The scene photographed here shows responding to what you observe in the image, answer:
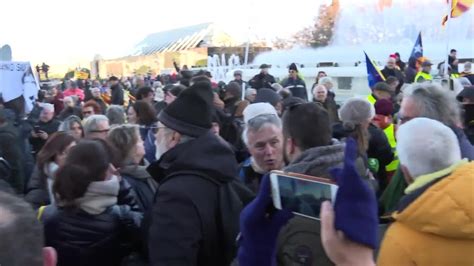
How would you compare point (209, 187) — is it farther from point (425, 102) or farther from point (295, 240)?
point (425, 102)

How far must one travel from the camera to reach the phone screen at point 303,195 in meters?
1.59

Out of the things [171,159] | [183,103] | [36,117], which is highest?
[183,103]

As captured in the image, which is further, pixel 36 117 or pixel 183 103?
pixel 36 117

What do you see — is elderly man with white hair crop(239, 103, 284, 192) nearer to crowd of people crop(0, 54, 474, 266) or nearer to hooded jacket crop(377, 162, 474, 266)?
crowd of people crop(0, 54, 474, 266)

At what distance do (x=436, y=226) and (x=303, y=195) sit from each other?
84cm

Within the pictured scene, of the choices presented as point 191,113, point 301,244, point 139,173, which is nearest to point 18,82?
point 139,173

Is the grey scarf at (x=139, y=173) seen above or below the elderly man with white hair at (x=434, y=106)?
below

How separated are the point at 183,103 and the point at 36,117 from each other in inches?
214

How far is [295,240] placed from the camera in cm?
230

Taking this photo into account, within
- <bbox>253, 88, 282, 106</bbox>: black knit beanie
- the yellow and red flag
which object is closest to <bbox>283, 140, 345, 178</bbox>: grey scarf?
<bbox>253, 88, 282, 106</bbox>: black knit beanie

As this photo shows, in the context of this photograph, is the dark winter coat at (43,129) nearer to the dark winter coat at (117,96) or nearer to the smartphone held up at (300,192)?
the dark winter coat at (117,96)

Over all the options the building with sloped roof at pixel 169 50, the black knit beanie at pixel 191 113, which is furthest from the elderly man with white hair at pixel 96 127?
the building with sloped roof at pixel 169 50

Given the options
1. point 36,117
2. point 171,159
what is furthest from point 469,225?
point 36,117

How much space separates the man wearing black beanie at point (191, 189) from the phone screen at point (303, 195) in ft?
3.63
